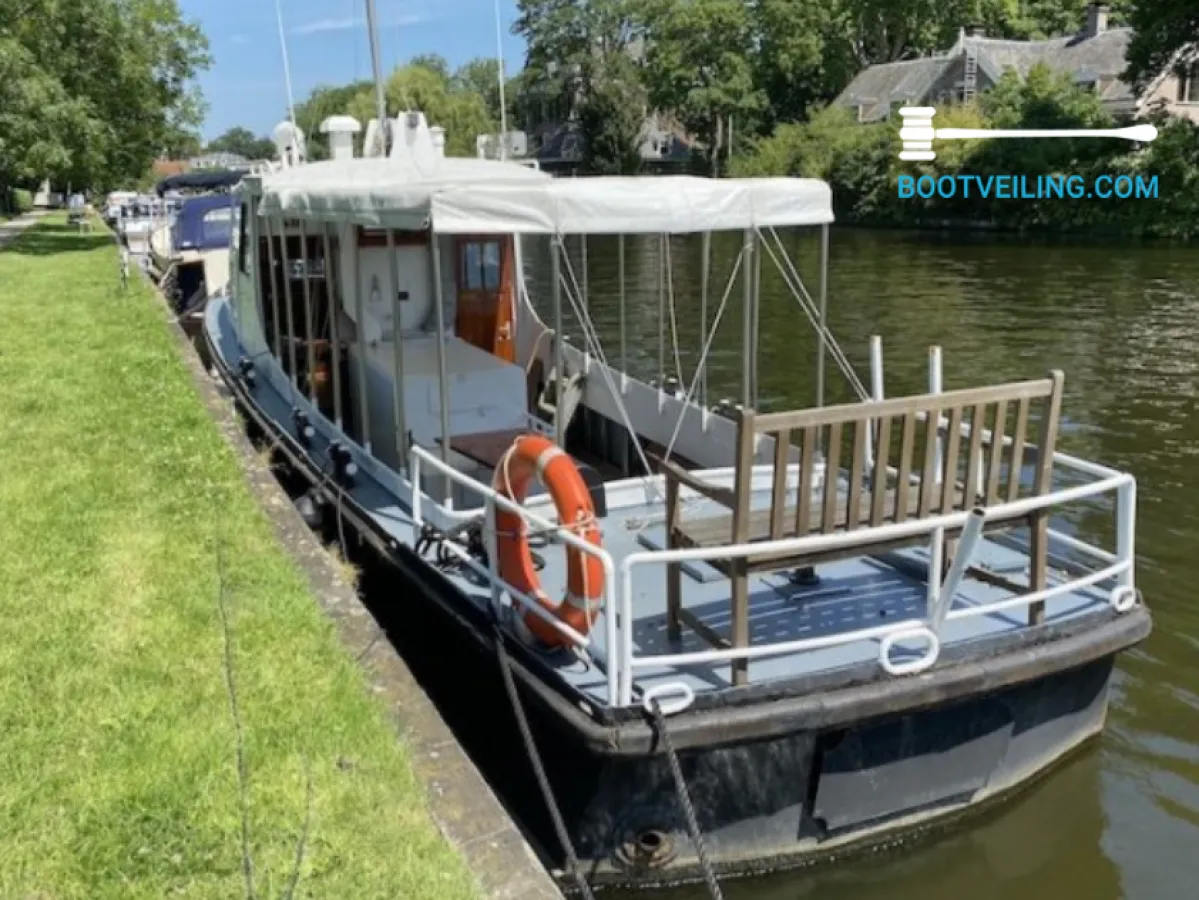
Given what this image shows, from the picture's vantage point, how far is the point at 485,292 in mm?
10156

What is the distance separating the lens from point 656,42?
78.7m

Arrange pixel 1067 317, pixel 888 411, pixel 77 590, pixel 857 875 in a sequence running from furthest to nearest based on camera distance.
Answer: pixel 1067 317 < pixel 77 590 < pixel 857 875 < pixel 888 411

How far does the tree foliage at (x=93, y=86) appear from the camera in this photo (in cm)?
2647

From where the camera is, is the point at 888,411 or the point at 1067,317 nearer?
the point at 888,411

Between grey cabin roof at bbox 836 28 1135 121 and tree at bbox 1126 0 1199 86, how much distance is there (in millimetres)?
8729

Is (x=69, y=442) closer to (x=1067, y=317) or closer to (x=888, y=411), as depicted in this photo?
(x=888, y=411)

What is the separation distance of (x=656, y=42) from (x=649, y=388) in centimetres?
7456

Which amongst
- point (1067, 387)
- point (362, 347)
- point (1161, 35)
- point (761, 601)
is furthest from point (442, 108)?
point (761, 601)

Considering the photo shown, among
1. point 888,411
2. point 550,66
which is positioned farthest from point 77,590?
point 550,66

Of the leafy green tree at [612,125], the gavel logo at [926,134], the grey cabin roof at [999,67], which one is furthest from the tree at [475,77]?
the gavel logo at [926,134]

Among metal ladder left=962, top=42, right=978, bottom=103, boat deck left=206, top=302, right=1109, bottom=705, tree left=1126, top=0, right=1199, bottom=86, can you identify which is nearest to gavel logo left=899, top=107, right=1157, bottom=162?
tree left=1126, top=0, right=1199, bottom=86

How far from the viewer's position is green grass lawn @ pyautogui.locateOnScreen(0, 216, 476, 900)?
13.0 feet

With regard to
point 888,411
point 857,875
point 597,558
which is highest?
point 888,411

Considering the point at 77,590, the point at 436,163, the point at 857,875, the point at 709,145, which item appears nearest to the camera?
the point at 857,875
